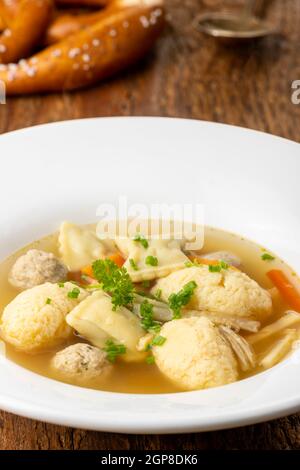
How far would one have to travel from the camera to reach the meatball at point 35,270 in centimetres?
265

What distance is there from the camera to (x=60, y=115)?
13.7ft

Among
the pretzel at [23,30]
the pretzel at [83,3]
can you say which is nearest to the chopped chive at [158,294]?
the pretzel at [23,30]

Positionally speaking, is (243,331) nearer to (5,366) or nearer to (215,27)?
(5,366)

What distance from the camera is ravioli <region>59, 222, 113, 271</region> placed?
111 inches

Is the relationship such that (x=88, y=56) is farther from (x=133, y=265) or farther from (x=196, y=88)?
(x=133, y=265)

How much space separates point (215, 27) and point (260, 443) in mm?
3517

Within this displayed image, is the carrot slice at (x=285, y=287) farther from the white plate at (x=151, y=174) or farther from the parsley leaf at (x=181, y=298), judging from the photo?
the parsley leaf at (x=181, y=298)

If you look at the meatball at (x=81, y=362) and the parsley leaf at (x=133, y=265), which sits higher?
the parsley leaf at (x=133, y=265)

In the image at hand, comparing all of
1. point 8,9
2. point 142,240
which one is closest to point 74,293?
point 142,240

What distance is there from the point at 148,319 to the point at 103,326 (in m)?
0.15

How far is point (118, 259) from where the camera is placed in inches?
113

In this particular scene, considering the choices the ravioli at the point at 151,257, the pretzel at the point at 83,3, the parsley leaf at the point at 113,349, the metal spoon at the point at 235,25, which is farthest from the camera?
the metal spoon at the point at 235,25

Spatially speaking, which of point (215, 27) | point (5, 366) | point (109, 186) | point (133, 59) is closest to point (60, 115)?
point (133, 59)

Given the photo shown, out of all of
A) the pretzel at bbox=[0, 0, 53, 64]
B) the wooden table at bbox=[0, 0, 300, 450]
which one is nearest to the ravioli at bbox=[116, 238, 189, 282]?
the wooden table at bbox=[0, 0, 300, 450]
